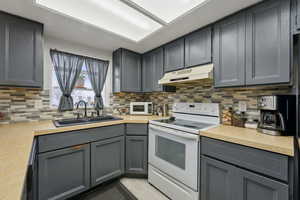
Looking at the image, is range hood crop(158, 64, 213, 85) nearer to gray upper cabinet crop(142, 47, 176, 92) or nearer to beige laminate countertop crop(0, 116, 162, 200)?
gray upper cabinet crop(142, 47, 176, 92)

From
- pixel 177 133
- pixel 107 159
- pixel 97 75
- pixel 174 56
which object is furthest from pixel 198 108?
pixel 97 75

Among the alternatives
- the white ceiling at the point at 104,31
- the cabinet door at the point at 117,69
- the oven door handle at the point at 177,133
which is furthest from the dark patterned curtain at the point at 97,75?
the oven door handle at the point at 177,133

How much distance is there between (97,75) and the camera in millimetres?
2451

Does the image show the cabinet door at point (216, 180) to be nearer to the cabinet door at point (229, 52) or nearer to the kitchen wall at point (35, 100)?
the cabinet door at point (229, 52)

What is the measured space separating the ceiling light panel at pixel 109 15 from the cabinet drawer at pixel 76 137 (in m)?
1.38

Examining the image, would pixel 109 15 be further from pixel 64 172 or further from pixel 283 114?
pixel 283 114

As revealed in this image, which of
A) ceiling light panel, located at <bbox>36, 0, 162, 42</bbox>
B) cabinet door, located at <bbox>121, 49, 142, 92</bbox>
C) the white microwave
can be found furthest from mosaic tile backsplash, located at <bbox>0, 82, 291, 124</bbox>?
ceiling light panel, located at <bbox>36, 0, 162, 42</bbox>

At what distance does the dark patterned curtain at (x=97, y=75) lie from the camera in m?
2.36

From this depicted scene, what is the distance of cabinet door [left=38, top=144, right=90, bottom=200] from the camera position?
1339 mm

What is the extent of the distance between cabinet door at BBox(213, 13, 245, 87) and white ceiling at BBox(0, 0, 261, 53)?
0.13m

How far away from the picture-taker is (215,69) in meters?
1.57

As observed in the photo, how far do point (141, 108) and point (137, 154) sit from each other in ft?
3.01

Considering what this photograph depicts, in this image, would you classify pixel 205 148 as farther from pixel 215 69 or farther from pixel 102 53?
pixel 102 53

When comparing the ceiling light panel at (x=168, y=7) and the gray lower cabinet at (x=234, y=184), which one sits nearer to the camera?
the gray lower cabinet at (x=234, y=184)
